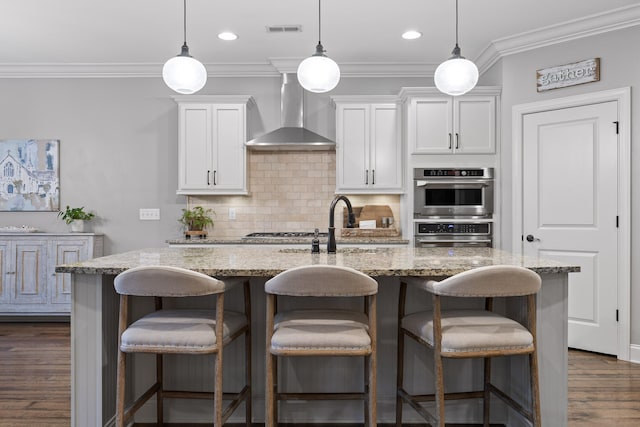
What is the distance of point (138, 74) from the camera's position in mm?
4875

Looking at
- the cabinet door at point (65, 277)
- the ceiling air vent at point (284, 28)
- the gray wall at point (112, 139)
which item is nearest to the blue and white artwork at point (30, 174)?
the gray wall at point (112, 139)

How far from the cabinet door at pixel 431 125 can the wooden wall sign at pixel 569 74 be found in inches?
31.1

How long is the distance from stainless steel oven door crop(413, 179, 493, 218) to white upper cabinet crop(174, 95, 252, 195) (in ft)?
5.90

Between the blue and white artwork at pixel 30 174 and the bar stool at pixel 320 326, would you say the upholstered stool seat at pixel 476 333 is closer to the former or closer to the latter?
the bar stool at pixel 320 326

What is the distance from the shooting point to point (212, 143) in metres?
4.54

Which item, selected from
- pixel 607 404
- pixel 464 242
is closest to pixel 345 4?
pixel 464 242

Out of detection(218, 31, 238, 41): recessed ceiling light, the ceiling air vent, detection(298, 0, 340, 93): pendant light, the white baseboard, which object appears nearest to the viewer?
detection(298, 0, 340, 93): pendant light

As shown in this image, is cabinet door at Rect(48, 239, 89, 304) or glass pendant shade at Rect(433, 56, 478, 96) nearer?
glass pendant shade at Rect(433, 56, 478, 96)

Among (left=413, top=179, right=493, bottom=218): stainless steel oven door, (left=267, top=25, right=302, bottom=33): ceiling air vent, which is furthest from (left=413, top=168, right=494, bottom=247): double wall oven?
(left=267, top=25, right=302, bottom=33): ceiling air vent

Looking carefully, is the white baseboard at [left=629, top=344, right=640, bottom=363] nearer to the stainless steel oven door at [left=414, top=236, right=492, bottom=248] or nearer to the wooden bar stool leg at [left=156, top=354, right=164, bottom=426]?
the stainless steel oven door at [left=414, top=236, right=492, bottom=248]

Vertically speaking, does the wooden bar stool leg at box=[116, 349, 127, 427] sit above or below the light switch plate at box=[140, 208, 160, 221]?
below

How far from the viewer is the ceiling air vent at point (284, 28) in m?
3.88

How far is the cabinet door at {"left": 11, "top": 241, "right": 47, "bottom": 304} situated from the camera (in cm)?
447

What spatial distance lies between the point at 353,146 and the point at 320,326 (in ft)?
9.62
